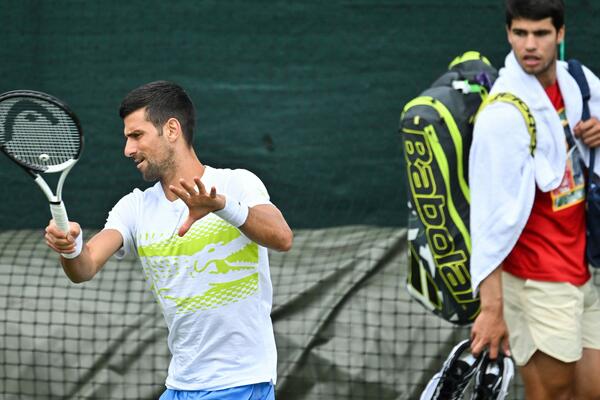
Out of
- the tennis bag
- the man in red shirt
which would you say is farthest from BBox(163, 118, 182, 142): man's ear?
the tennis bag

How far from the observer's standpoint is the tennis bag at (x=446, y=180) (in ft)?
16.0

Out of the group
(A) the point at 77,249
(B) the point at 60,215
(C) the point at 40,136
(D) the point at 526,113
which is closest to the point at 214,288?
(A) the point at 77,249

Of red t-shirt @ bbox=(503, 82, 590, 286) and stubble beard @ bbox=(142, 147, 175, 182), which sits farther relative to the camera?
red t-shirt @ bbox=(503, 82, 590, 286)

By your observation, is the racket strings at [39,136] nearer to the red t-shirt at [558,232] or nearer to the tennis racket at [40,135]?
the tennis racket at [40,135]

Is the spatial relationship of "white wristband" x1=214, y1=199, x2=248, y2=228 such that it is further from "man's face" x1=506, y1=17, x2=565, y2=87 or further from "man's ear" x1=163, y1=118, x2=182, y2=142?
"man's face" x1=506, y1=17, x2=565, y2=87

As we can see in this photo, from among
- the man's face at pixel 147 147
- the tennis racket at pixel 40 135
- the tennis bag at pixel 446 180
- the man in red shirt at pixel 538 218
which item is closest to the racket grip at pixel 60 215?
the tennis racket at pixel 40 135

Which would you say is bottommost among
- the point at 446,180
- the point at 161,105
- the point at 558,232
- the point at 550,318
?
the point at 550,318

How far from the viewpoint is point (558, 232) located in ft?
15.0

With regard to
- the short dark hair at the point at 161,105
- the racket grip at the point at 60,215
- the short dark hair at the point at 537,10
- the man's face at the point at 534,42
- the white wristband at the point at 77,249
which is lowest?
the white wristband at the point at 77,249

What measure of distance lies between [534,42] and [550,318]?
98 centimetres

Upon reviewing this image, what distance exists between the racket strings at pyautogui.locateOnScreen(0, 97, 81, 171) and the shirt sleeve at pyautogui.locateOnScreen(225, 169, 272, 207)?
47 centimetres

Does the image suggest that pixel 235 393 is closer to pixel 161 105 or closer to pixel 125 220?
pixel 125 220

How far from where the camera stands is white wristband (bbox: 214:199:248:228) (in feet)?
11.4

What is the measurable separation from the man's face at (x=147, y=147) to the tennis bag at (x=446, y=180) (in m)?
1.40
